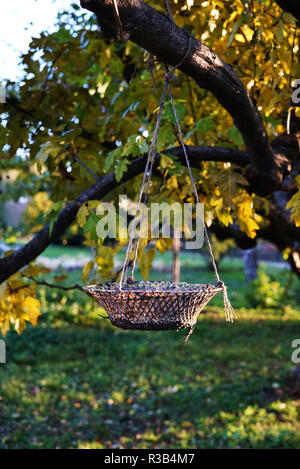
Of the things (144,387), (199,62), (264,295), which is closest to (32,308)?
(199,62)

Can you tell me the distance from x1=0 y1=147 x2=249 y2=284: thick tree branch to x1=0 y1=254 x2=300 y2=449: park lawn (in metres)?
1.14

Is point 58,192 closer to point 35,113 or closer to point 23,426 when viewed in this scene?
point 35,113

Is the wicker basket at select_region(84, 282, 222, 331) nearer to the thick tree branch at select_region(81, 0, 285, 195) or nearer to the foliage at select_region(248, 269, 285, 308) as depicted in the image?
the thick tree branch at select_region(81, 0, 285, 195)

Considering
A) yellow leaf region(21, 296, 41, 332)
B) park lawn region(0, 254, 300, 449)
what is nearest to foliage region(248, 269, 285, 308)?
park lawn region(0, 254, 300, 449)

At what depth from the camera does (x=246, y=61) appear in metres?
3.49

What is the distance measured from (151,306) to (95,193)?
101cm

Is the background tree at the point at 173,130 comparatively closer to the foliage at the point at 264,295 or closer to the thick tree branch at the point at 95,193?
the thick tree branch at the point at 95,193

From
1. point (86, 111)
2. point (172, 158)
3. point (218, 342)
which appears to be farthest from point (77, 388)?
point (172, 158)

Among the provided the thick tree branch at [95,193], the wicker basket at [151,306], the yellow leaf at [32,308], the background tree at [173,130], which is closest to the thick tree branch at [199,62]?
the background tree at [173,130]

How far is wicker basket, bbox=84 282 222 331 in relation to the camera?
5.70 ft

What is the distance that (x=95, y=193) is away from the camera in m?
2.59

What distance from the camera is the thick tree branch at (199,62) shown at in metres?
1.59

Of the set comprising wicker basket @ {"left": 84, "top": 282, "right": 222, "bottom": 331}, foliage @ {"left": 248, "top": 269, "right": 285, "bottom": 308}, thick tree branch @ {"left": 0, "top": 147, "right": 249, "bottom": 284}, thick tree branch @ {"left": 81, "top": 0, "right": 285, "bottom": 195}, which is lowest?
foliage @ {"left": 248, "top": 269, "right": 285, "bottom": 308}

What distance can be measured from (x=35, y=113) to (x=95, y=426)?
3.98m
